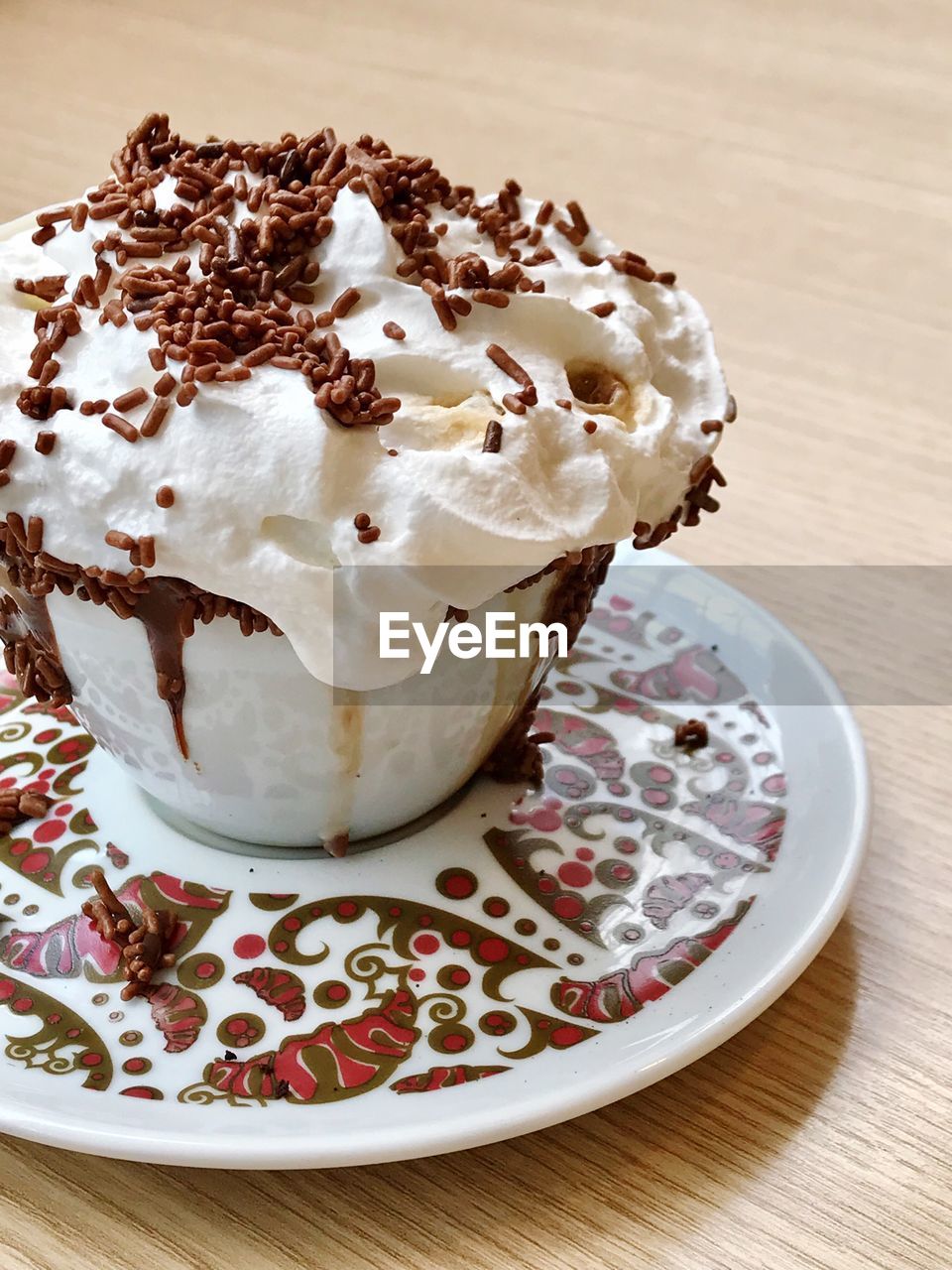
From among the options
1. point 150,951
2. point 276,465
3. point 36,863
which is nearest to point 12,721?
point 36,863

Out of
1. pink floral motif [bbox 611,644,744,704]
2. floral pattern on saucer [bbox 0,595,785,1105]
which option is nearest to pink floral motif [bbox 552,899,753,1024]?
floral pattern on saucer [bbox 0,595,785,1105]

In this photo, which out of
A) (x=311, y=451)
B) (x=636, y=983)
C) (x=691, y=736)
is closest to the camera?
(x=311, y=451)

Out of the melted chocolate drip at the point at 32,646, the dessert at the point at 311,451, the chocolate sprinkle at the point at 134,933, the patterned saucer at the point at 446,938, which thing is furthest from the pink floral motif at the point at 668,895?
the melted chocolate drip at the point at 32,646

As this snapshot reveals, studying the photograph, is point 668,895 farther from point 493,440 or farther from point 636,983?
point 493,440

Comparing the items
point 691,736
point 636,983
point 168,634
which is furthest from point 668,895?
point 168,634

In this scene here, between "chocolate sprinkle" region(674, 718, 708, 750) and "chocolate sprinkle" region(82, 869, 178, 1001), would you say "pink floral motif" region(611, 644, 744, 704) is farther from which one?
"chocolate sprinkle" region(82, 869, 178, 1001)
